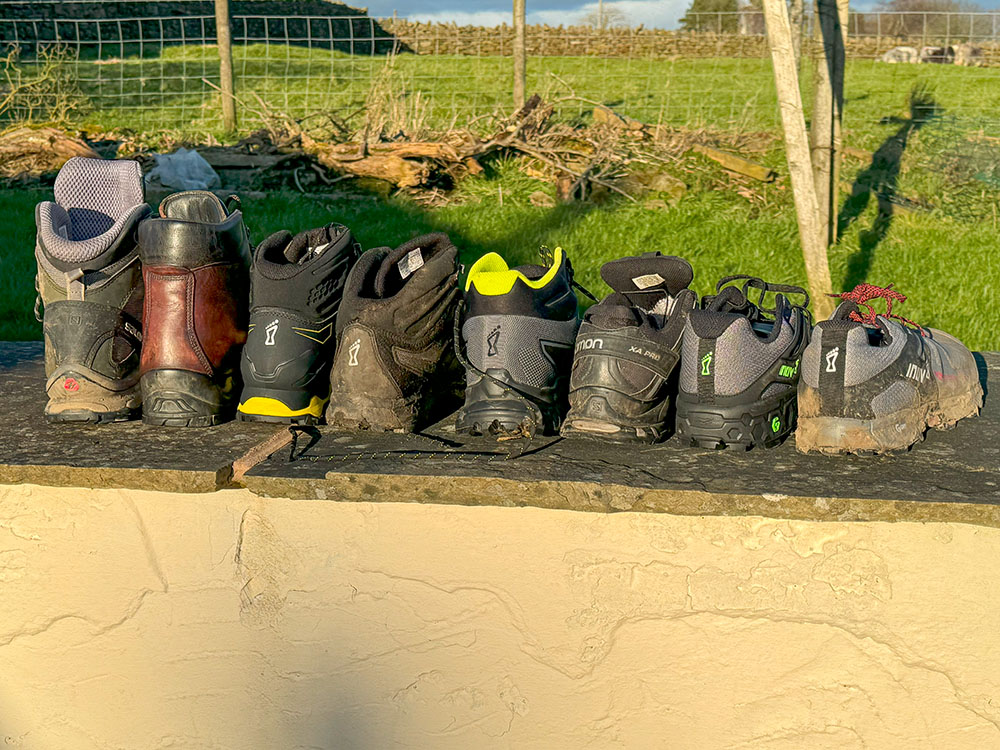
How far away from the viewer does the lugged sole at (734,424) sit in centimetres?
202

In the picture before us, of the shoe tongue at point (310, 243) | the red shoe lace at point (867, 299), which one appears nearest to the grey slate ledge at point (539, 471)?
the red shoe lace at point (867, 299)

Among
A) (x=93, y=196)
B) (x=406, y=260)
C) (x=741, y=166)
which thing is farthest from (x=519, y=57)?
(x=406, y=260)

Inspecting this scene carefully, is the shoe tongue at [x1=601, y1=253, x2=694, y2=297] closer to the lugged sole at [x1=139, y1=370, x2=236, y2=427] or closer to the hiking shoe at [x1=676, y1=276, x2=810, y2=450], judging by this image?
the hiking shoe at [x1=676, y1=276, x2=810, y2=450]

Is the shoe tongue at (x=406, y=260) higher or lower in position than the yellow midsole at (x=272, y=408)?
higher

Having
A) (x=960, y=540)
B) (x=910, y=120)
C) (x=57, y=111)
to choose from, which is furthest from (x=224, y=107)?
(x=960, y=540)

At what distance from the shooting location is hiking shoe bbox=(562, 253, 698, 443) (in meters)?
2.06

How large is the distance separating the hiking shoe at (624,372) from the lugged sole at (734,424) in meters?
0.07

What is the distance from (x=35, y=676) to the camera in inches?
87.2

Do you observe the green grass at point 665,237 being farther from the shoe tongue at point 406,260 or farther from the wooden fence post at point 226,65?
the shoe tongue at point 406,260

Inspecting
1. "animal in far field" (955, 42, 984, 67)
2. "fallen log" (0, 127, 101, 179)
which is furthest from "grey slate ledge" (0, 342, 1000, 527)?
"animal in far field" (955, 42, 984, 67)

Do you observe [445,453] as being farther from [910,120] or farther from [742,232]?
[910,120]

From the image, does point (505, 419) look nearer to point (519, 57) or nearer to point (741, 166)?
point (741, 166)

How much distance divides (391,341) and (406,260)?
244 mm

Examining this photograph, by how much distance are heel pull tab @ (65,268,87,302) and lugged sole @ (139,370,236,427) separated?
241mm
